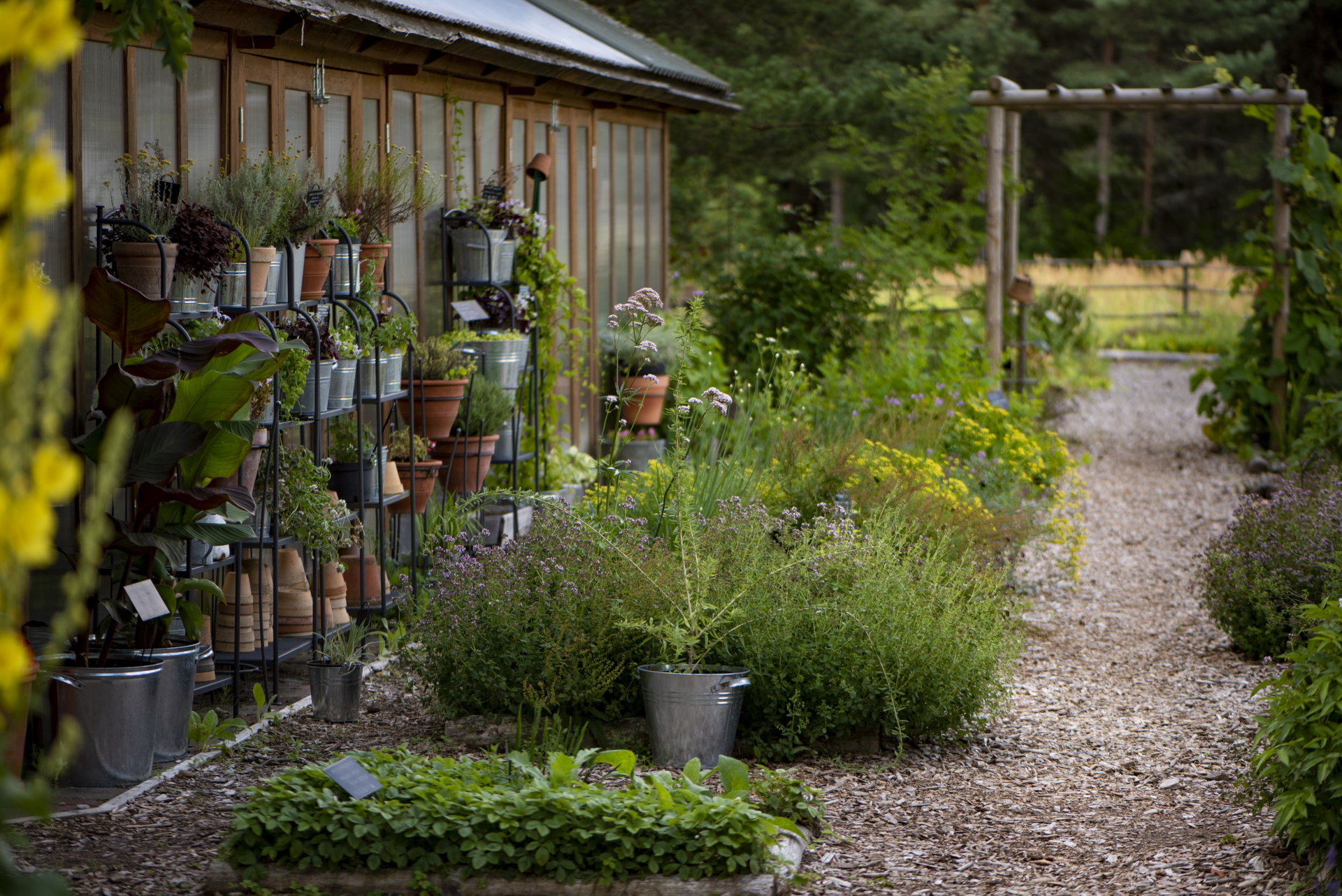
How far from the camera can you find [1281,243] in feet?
33.5

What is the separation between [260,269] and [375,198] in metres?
1.32

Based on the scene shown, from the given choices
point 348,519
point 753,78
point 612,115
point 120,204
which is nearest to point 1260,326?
point 612,115

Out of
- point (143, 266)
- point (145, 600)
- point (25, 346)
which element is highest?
point (143, 266)

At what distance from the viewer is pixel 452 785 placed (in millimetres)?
3424

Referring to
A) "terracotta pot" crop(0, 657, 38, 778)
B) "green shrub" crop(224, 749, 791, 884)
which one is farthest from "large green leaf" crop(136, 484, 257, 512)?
"green shrub" crop(224, 749, 791, 884)

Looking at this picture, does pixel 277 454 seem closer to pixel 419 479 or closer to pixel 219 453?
pixel 219 453

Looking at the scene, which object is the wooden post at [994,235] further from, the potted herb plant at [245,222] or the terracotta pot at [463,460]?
the potted herb plant at [245,222]

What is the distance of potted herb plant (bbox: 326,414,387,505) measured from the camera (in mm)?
5762

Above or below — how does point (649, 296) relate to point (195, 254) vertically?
below

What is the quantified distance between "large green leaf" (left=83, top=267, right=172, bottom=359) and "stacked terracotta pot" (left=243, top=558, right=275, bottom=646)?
1.14 metres

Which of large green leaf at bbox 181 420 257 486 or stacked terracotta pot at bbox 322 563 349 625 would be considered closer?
large green leaf at bbox 181 420 257 486

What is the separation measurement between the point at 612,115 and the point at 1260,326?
207 inches

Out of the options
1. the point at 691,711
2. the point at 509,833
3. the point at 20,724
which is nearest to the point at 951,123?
the point at 691,711

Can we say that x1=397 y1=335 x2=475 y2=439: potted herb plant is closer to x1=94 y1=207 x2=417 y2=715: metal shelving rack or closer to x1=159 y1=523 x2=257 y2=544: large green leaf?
x1=94 y1=207 x2=417 y2=715: metal shelving rack
